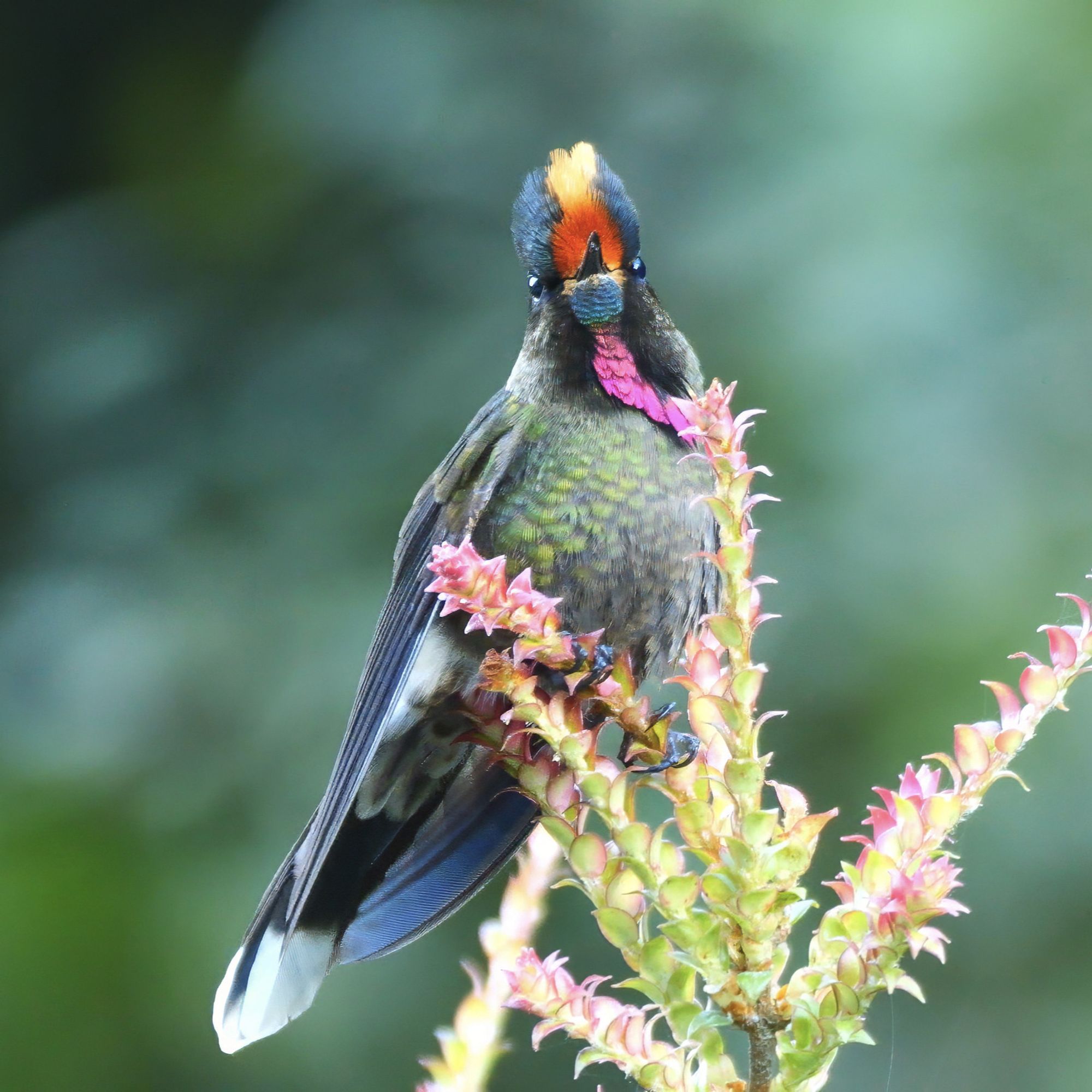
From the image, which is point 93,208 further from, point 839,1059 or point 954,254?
point 839,1059

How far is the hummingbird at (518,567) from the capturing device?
5.61ft

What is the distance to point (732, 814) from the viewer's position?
99cm

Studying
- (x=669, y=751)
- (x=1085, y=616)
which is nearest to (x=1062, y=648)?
(x=1085, y=616)

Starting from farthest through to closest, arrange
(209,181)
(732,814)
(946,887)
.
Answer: (209,181), (732,814), (946,887)

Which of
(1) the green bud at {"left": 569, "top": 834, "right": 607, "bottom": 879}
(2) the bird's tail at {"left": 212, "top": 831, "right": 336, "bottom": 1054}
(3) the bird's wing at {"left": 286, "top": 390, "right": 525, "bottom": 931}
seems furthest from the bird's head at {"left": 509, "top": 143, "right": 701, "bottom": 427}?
(1) the green bud at {"left": 569, "top": 834, "right": 607, "bottom": 879}

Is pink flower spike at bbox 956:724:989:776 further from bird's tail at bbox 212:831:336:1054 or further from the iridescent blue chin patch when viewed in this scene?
the iridescent blue chin patch

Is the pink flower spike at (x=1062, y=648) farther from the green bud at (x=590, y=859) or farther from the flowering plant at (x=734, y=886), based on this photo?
the green bud at (x=590, y=859)

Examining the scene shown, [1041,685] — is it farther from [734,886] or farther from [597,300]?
[597,300]

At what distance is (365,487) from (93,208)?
3.22ft

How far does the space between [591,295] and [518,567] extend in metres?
0.41

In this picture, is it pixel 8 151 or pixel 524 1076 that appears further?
pixel 8 151

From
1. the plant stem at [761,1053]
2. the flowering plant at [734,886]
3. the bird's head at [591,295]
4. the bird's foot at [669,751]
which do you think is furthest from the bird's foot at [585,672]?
the bird's head at [591,295]

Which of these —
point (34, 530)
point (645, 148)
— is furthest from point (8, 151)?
point (645, 148)

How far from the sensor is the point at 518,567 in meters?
1.89
